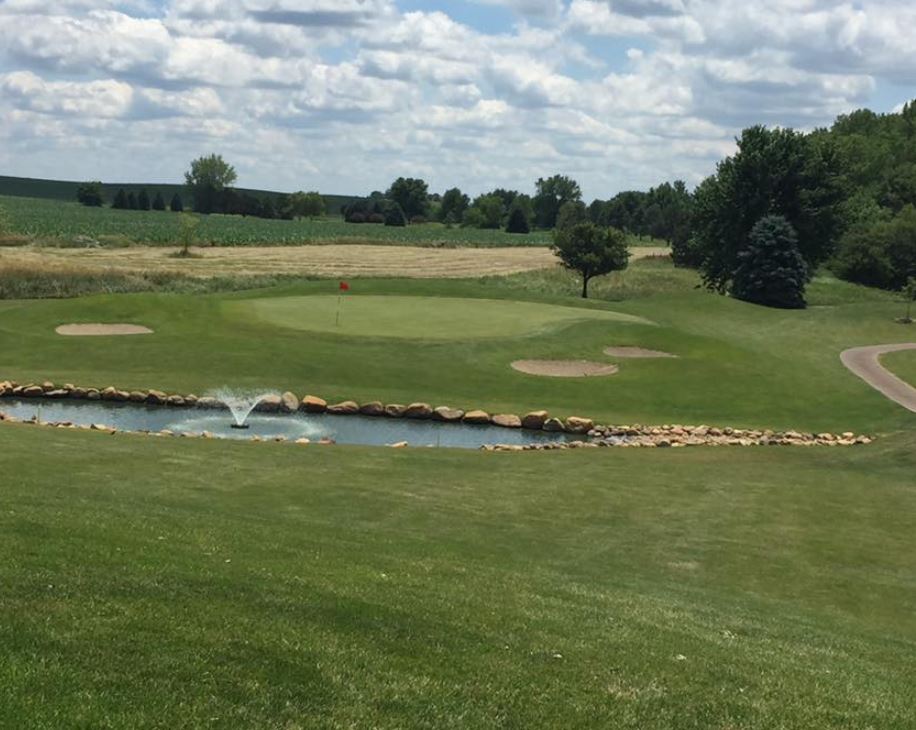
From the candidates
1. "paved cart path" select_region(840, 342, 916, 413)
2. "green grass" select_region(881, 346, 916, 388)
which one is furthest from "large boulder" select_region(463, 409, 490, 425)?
"green grass" select_region(881, 346, 916, 388)

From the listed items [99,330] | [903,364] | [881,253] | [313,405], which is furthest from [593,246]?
[313,405]

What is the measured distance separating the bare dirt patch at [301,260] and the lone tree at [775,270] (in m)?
27.8

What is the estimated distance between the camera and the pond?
27328mm

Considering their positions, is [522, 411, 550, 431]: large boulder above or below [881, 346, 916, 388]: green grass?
below

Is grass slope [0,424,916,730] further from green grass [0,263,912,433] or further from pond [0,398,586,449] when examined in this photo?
green grass [0,263,912,433]

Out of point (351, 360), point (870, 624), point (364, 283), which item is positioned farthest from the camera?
point (364, 283)

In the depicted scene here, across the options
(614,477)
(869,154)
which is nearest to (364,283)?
(614,477)

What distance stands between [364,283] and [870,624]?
140ft

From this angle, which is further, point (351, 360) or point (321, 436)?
point (351, 360)

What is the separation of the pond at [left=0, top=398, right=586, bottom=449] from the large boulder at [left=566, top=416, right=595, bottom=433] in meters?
0.47

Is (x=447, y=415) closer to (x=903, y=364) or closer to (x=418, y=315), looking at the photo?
(x=418, y=315)

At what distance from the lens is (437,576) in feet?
39.5

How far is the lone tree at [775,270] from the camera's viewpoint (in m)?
68.0

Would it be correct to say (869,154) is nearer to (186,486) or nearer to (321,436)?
(321,436)
